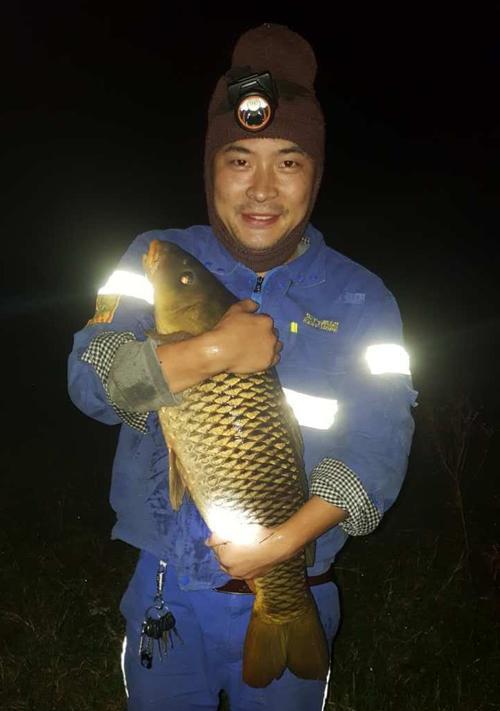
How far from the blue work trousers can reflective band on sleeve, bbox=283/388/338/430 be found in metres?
0.71

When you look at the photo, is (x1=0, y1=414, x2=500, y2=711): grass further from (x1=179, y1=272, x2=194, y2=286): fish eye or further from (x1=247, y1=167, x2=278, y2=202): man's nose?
(x1=247, y1=167, x2=278, y2=202): man's nose

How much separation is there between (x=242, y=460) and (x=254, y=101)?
4.38 feet

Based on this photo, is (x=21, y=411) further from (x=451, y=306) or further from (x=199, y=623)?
(x=451, y=306)

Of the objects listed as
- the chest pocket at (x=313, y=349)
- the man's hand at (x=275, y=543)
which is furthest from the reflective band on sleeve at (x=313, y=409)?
the man's hand at (x=275, y=543)

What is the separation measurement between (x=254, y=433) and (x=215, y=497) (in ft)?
0.85

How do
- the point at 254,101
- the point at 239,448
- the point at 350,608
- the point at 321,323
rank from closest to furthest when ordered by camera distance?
the point at 239,448, the point at 254,101, the point at 321,323, the point at 350,608

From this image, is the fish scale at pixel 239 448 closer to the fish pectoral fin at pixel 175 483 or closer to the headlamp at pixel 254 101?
the fish pectoral fin at pixel 175 483

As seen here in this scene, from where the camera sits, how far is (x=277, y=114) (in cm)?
238

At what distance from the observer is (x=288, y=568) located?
87.0 inches

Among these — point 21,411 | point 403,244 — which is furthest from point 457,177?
point 21,411

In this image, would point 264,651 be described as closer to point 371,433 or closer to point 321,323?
point 371,433


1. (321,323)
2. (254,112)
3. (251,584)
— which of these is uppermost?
(254,112)

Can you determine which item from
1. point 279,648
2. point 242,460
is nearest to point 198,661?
point 279,648

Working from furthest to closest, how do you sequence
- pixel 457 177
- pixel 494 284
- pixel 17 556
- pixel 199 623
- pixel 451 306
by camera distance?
1. pixel 457 177
2. pixel 494 284
3. pixel 451 306
4. pixel 17 556
5. pixel 199 623
